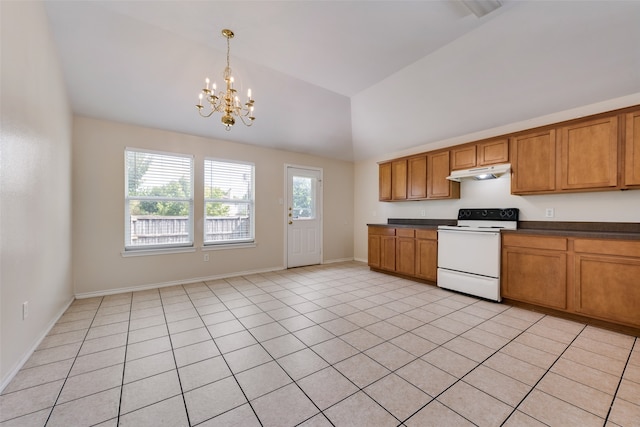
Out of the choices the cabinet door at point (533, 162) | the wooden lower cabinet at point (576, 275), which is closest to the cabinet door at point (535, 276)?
the wooden lower cabinet at point (576, 275)

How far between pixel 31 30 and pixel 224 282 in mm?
3496

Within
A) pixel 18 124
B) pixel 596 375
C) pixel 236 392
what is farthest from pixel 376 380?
pixel 18 124

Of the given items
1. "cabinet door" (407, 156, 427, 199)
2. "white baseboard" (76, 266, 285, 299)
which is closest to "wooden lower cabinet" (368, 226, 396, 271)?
"cabinet door" (407, 156, 427, 199)

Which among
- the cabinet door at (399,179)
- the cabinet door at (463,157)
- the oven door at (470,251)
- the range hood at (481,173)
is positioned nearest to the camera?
the oven door at (470,251)

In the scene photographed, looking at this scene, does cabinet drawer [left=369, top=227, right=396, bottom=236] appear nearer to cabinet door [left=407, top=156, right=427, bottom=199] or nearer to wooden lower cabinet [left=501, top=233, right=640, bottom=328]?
cabinet door [left=407, top=156, right=427, bottom=199]

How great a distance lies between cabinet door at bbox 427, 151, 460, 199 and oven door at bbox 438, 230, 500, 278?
2.37ft

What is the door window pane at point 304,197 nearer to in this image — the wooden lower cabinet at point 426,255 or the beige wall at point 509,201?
the beige wall at point 509,201

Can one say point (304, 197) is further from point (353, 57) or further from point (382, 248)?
point (353, 57)

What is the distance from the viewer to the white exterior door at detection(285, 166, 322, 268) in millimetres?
5430

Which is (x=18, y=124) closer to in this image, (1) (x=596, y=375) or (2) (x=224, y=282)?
(2) (x=224, y=282)

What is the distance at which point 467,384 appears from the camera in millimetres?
1761

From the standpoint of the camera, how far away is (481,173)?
3.67 metres

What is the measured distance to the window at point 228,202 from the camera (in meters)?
4.52

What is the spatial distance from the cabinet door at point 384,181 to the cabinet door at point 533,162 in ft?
6.89
